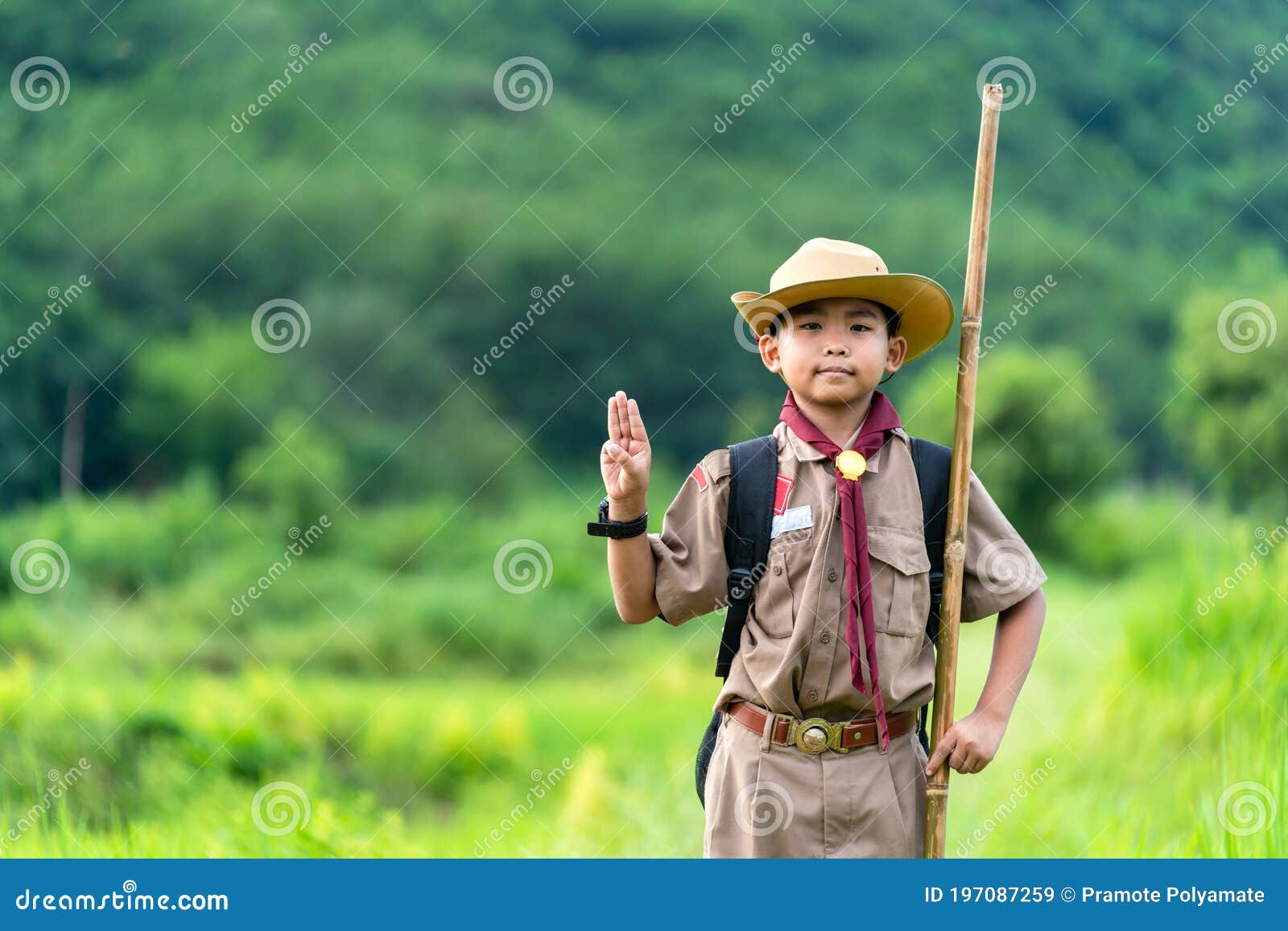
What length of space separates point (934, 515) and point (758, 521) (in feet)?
1.05

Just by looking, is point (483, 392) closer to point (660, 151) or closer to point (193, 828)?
point (660, 151)

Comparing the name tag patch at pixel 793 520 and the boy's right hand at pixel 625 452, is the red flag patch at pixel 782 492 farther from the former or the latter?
the boy's right hand at pixel 625 452

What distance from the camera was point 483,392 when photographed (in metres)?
15.6

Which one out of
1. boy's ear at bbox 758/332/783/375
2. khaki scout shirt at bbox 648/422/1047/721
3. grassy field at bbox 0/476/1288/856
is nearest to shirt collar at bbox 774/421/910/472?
khaki scout shirt at bbox 648/422/1047/721

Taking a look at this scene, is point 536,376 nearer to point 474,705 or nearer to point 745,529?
point 474,705

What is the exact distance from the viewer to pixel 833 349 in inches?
84.4

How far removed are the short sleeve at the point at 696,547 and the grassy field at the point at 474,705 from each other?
6.63 ft

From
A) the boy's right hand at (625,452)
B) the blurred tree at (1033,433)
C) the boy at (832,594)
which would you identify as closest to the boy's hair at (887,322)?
the boy at (832,594)

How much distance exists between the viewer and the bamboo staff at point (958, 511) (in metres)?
2.17

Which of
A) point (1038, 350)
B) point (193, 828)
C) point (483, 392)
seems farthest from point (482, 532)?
point (193, 828)

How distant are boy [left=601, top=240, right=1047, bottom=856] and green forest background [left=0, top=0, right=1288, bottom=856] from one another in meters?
2.35

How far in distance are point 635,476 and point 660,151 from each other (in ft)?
57.1

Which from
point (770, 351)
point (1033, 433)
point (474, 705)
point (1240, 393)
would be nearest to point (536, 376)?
point (474, 705)

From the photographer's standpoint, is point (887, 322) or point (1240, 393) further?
point (1240, 393)
